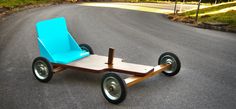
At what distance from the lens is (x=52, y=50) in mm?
6684

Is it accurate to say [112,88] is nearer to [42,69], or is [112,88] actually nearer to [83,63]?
[83,63]

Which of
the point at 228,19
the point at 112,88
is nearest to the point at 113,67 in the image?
the point at 112,88

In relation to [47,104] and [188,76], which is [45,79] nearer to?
[47,104]

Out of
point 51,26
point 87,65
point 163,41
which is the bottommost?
point 163,41

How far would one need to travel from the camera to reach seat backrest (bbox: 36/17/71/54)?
258 inches

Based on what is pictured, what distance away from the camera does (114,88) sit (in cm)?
504

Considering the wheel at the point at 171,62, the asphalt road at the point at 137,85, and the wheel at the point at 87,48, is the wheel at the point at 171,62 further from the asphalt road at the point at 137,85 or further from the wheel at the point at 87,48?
the wheel at the point at 87,48

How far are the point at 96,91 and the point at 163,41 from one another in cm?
613

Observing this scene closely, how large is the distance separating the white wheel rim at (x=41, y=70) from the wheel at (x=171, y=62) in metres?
2.49

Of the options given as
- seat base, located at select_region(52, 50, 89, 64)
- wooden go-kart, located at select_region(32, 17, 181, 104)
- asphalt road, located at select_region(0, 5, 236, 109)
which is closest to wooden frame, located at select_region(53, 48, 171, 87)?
wooden go-kart, located at select_region(32, 17, 181, 104)

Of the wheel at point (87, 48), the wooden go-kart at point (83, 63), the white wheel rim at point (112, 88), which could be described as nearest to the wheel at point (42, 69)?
the wooden go-kart at point (83, 63)

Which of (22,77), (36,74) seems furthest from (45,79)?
(22,77)

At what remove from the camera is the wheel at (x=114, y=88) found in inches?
192

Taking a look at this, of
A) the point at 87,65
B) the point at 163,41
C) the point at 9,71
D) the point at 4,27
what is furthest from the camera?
the point at 4,27
